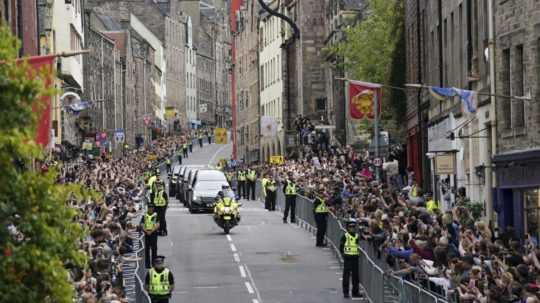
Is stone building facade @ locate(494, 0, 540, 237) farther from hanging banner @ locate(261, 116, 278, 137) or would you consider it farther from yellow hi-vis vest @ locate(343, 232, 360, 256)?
hanging banner @ locate(261, 116, 278, 137)

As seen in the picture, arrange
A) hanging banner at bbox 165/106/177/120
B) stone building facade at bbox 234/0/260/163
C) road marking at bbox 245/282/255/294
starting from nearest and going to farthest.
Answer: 1. road marking at bbox 245/282/255/294
2. stone building facade at bbox 234/0/260/163
3. hanging banner at bbox 165/106/177/120

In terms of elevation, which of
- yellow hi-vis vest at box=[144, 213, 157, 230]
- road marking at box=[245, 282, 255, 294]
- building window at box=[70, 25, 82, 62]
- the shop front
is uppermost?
building window at box=[70, 25, 82, 62]

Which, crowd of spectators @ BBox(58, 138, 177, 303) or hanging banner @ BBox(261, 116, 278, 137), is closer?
crowd of spectators @ BBox(58, 138, 177, 303)

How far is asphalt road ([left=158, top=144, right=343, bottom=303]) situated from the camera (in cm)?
3491

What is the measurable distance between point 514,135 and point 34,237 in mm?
21350

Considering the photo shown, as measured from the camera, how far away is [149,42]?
160375 mm

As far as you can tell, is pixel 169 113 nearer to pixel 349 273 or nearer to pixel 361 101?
pixel 361 101

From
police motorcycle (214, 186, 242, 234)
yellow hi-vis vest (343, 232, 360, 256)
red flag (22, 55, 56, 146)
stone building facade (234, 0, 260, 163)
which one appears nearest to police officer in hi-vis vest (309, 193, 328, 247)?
police motorcycle (214, 186, 242, 234)

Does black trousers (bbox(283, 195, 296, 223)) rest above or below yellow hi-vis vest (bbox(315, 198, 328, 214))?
below

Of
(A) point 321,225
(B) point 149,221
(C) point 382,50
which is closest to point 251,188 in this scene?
(C) point 382,50

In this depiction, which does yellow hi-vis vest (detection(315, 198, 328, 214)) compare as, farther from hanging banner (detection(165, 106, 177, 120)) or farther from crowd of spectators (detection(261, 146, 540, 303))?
hanging banner (detection(165, 106, 177, 120))

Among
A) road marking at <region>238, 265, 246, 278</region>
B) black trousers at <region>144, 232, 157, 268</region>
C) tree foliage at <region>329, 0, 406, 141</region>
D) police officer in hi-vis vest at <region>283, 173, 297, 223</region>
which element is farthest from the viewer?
tree foliage at <region>329, 0, 406, 141</region>

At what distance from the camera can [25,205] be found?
14.3 m

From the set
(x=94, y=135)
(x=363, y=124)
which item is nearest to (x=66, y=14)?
(x=94, y=135)
